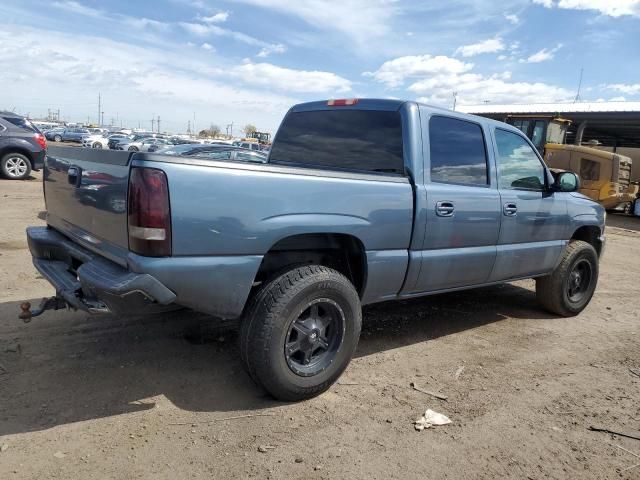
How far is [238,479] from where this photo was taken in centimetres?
244

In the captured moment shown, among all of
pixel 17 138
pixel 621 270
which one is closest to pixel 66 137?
pixel 17 138

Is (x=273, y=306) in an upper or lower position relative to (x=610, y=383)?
upper

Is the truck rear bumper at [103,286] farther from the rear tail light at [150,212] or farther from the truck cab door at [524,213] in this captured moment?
the truck cab door at [524,213]

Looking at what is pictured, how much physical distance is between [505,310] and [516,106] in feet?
108

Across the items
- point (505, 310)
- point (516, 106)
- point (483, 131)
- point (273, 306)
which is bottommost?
point (505, 310)

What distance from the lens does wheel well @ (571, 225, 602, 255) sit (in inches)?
221

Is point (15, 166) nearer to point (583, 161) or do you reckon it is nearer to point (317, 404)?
point (317, 404)

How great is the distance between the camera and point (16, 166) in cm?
1402

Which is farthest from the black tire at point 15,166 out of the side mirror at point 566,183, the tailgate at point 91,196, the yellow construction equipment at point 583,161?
the yellow construction equipment at point 583,161

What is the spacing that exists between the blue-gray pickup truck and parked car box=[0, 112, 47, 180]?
11579mm

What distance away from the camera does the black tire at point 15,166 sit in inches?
546

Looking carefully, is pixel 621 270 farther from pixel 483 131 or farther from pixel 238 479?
pixel 238 479

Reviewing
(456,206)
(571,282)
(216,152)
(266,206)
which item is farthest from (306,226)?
(216,152)

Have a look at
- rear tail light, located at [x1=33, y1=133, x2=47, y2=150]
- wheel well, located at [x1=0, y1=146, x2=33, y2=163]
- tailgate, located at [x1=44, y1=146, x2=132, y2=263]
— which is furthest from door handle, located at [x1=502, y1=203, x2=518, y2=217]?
wheel well, located at [x1=0, y1=146, x2=33, y2=163]
